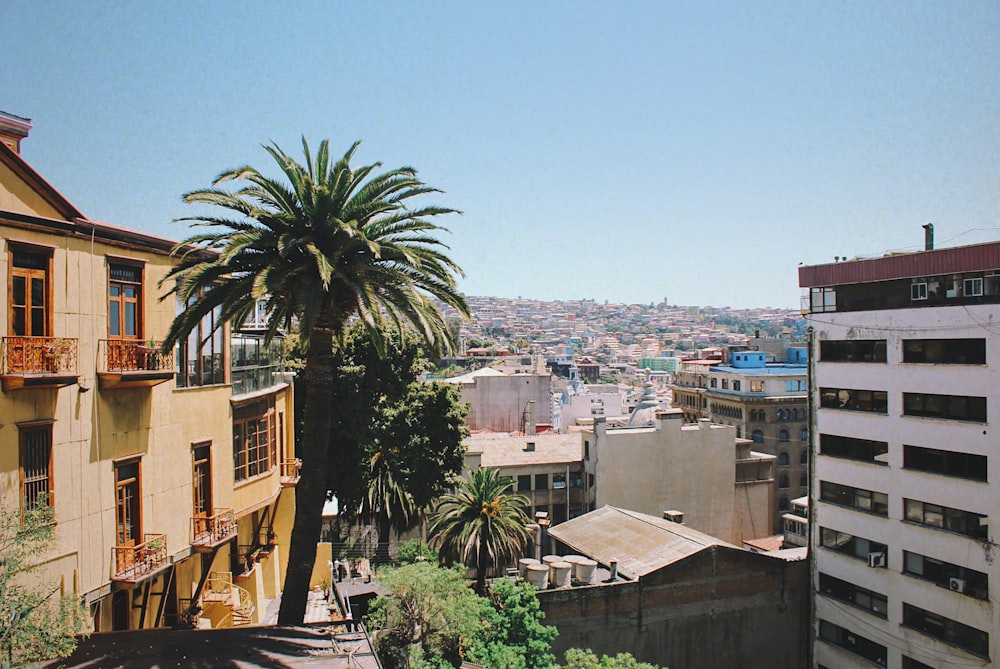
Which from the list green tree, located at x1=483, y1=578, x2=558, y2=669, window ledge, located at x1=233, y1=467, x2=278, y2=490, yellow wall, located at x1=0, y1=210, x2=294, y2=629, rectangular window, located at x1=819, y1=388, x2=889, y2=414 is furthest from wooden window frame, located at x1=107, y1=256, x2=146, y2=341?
rectangular window, located at x1=819, y1=388, x2=889, y2=414

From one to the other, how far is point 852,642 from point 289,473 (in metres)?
23.1

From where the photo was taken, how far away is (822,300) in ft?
104

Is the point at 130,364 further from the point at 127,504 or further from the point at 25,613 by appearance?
the point at 25,613

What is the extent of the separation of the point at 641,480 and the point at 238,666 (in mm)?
31642

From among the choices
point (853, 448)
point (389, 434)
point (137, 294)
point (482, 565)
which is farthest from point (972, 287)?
point (137, 294)

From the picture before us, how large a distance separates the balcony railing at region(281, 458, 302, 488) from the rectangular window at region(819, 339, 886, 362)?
21.6 metres

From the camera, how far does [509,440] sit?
47125mm

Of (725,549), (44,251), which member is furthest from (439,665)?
(725,549)

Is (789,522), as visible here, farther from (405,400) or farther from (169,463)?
(169,463)

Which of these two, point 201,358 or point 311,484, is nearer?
point 311,484

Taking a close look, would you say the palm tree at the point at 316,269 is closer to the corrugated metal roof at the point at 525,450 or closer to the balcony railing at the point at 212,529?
the balcony railing at the point at 212,529

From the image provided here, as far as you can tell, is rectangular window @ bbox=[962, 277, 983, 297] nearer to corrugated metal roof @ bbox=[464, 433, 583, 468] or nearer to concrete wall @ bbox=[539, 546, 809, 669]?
concrete wall @ bbox=[539, 546, 809, 669]

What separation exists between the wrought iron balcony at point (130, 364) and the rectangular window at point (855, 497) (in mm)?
25847

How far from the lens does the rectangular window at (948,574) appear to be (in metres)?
25.8
